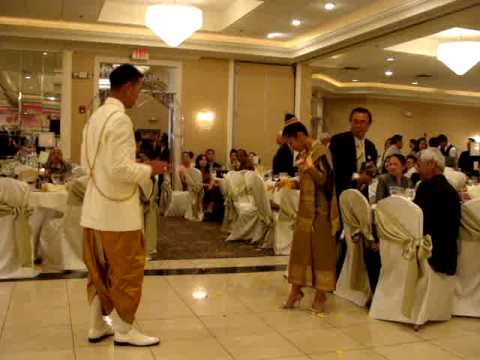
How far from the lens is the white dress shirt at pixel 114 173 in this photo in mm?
3234

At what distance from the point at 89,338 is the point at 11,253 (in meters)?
1.99

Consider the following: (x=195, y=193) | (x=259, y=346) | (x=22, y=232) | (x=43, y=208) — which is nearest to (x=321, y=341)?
(x=259, y=346)

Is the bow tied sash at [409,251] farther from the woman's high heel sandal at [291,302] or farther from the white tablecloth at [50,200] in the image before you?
the white tablecloth at [50,200]

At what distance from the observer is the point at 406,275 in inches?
160

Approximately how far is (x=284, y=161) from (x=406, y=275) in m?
4.19

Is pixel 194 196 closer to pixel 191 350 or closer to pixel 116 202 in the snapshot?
pixel 191 350

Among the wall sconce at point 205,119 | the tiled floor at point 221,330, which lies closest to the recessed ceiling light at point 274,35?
the wall sconce at point 205,119

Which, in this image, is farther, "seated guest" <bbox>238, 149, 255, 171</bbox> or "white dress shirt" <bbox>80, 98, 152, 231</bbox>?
"seated guest" <bbox>238, 149, 255, 171</bbox>

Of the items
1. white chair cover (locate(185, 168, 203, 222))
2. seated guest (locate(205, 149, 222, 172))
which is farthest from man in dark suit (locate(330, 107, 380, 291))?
seated guest (locate(205, 149, 222, 172))

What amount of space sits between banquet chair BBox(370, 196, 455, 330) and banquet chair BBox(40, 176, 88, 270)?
290 cm

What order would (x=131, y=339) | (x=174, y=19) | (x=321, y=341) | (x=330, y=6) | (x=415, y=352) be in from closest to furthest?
(x=131, y=339), (x=415, y=352), (x=321, y=341), (x=174, y=19), (x=330, y=6)

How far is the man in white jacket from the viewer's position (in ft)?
10.7

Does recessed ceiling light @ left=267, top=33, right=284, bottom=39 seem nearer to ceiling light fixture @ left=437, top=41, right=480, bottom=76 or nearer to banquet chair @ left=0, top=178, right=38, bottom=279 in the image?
ceiling light fixture @ left=437, top=41, right=480, bottom=76

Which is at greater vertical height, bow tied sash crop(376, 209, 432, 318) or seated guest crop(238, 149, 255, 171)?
seated guest crop(238, 149, 255, 171)
